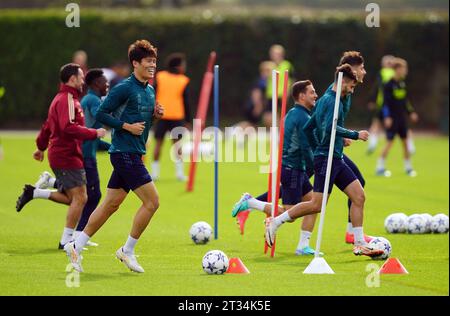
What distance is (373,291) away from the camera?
9930 mm

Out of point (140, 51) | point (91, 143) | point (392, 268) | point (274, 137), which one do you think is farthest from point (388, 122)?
point (140, 51)

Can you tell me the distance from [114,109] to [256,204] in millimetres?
3131

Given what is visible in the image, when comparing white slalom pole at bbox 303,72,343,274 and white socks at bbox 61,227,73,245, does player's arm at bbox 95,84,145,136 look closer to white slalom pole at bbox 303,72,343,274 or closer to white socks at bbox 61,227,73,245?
white slalom pole at bbox 303,72,343,274

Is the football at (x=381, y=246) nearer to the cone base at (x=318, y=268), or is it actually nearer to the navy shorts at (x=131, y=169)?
the cone base at (x=318, y=268)

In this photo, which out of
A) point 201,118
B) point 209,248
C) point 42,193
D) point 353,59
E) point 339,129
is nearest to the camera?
point 339,129

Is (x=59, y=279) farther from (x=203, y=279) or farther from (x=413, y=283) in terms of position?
(x=413, y=283)

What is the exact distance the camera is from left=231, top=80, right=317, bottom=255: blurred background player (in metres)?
13.2

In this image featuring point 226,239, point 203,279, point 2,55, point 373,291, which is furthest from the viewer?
point 2,55

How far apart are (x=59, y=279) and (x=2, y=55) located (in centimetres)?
2715

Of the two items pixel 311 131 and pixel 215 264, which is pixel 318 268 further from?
pixel 311 131

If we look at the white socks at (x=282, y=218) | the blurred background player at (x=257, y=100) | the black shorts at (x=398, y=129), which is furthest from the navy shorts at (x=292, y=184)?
the blurred background player at (x=257, y=100)

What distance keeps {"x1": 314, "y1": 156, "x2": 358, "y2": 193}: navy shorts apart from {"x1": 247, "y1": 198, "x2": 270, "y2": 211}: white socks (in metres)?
1.23

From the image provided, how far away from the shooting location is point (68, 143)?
1282 centimetres
